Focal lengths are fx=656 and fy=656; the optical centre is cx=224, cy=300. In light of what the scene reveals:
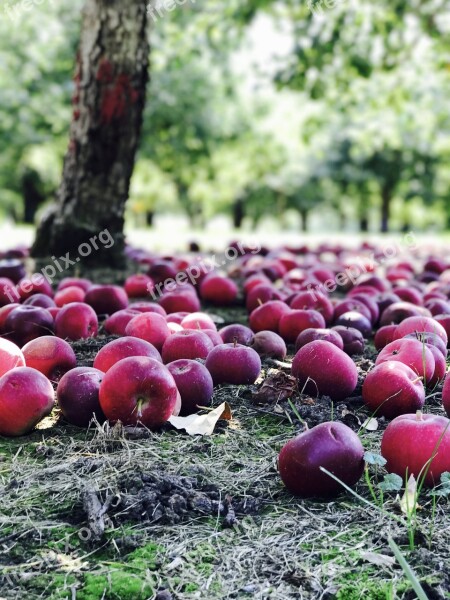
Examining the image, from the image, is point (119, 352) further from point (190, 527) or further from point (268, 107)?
point (268, 107)

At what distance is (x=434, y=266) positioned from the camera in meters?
7.49

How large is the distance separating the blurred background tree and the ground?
273 inches

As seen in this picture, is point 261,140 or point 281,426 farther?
point 261,140

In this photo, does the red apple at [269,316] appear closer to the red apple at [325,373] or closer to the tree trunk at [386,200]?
the red apple at [325,373]

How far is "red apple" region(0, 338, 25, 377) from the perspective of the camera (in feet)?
9.76

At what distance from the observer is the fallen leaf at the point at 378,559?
1.74m

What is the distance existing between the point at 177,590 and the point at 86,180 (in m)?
5.42

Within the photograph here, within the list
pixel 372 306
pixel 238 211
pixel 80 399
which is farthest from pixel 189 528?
pixel 238 211

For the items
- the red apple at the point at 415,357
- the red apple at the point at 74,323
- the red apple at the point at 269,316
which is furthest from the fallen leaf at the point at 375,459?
the red apple at the point at 74,323

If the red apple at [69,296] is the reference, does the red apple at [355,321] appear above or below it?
below

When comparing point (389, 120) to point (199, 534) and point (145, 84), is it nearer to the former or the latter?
point (145, 84)

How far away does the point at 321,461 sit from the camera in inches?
82.4

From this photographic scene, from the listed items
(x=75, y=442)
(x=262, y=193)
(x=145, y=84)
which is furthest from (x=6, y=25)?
(x=262, y=193)

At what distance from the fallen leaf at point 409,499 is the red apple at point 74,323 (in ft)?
7.94
